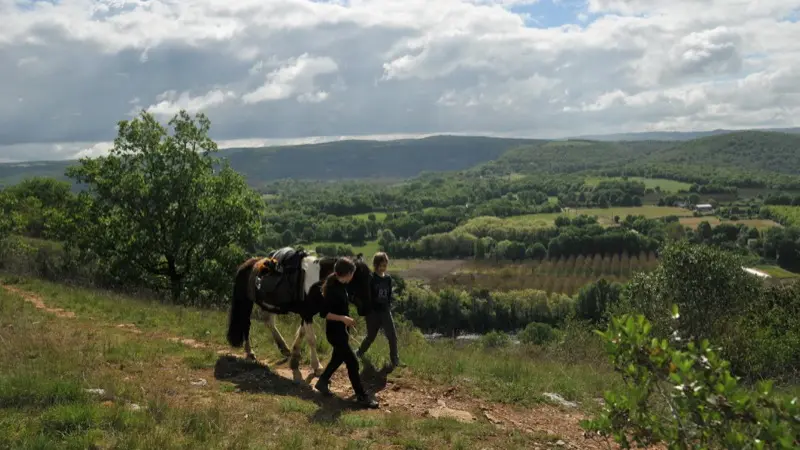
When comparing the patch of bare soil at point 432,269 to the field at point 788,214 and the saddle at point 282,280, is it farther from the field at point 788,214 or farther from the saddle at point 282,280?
the saddle at point 282,280

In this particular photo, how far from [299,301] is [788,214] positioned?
145 metres

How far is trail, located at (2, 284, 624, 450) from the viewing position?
24.4ft

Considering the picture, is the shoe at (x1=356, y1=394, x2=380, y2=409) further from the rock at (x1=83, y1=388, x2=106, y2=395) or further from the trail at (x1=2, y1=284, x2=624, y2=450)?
the rock at (x1=83, y1=388, x2=106, y2=395)

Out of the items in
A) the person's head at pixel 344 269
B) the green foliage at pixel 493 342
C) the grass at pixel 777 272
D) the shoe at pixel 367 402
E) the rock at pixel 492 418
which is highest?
the person's head at pixel 344 269

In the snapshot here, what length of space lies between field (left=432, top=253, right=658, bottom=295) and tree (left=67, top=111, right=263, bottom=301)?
64089 millimetres

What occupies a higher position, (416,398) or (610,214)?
(416,398)

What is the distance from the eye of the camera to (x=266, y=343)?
10773mm

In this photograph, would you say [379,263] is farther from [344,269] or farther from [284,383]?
[284,383]

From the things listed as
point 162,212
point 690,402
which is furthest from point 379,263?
point 162,212

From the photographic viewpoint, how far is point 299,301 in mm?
8656

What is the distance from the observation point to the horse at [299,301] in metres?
8.54

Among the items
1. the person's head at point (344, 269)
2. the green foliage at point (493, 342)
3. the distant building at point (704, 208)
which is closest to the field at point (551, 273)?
the green foliage at point (493, 342)

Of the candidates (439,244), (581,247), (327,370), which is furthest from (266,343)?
(439,244)

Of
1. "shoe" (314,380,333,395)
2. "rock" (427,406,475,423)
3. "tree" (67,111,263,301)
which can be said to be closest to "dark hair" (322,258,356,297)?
"shoe" (314,380,333,395)
